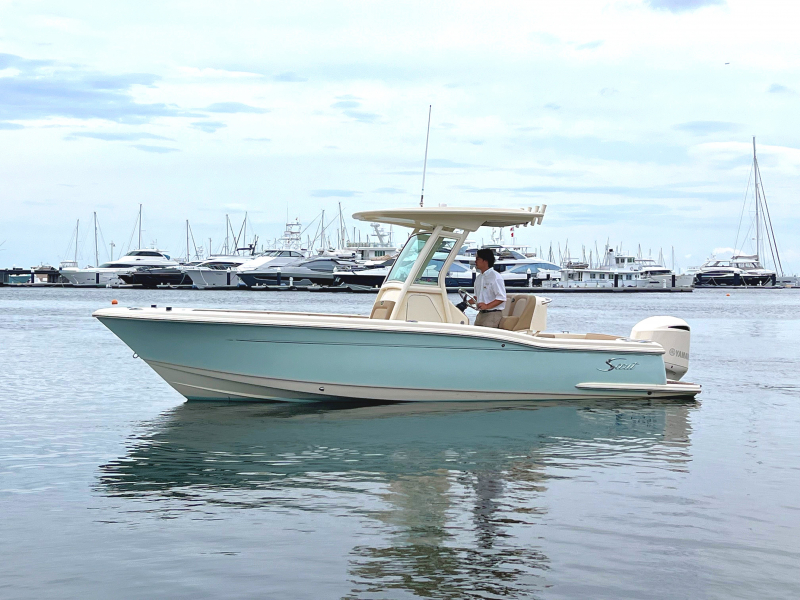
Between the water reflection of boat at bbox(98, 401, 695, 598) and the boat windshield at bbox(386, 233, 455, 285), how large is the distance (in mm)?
1655

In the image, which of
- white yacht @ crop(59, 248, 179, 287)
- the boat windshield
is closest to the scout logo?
the boat windshield

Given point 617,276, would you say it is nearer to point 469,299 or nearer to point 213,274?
point 213,274

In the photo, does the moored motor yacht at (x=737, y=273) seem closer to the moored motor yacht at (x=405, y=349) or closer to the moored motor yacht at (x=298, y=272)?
the moored motor yacht at (x=298, y=272)

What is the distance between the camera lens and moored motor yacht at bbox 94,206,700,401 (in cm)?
1130

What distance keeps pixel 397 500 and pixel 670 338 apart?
7.10 metres

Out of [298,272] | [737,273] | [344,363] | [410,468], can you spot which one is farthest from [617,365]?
[737,273]

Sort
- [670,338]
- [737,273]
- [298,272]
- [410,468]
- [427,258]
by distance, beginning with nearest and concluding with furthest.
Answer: [410,468] → [427,258] → [670,338] → [298,272] → [737,273]

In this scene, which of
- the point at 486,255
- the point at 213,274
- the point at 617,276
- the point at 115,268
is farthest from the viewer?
the point at 617,276

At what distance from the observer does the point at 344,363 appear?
1143cm

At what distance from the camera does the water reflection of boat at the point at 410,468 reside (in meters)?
5.97

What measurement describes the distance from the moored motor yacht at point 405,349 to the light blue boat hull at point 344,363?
0.01 meters

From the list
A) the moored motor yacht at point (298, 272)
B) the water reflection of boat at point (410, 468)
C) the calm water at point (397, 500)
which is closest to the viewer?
the calm water at point (397, 500)

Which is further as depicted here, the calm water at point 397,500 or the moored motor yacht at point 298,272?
the moored motor yacht at point 298,272

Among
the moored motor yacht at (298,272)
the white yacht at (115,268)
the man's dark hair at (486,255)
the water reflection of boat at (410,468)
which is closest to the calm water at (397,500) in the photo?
the water reflection of boat at (410,468)
